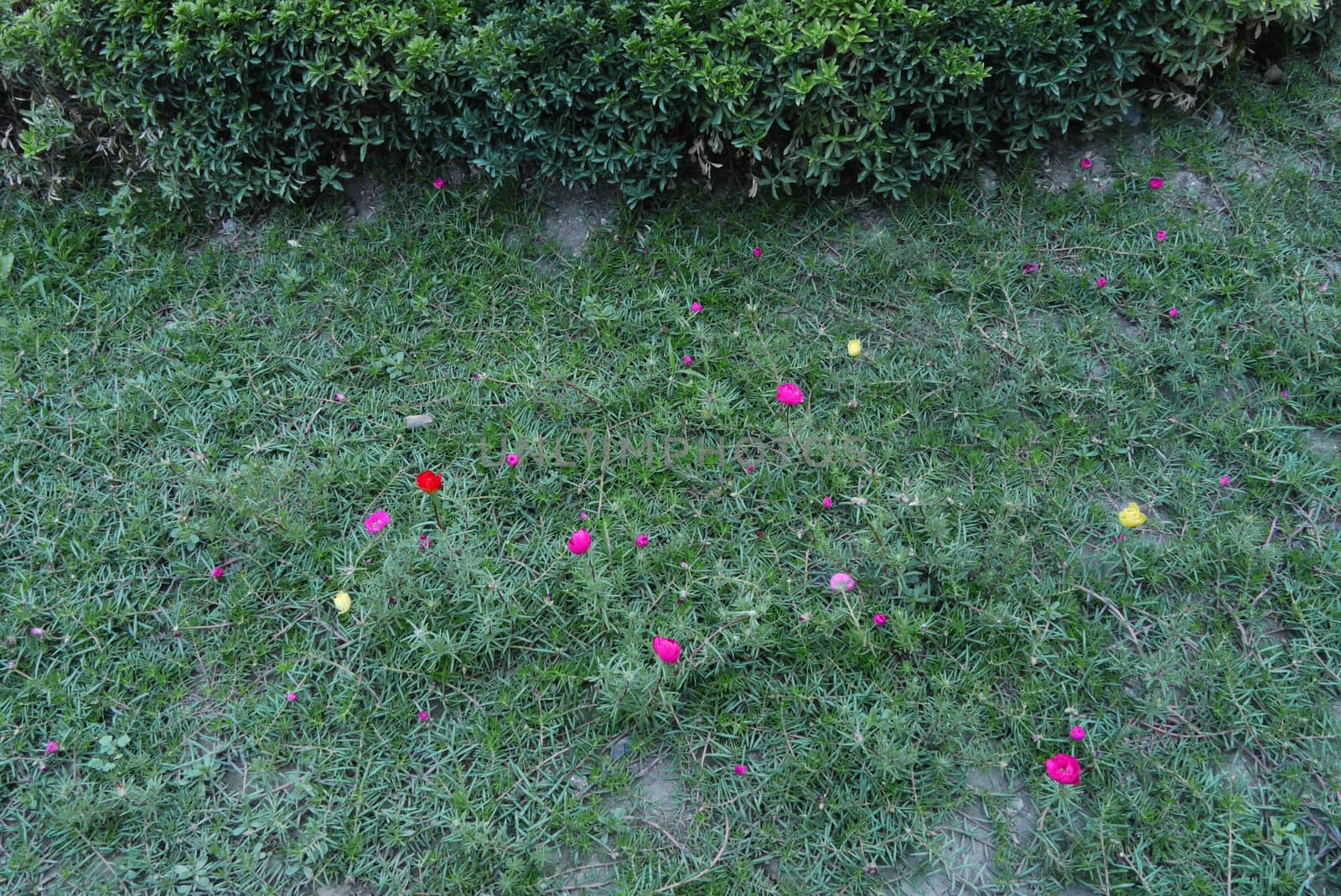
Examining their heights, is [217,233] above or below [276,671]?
above

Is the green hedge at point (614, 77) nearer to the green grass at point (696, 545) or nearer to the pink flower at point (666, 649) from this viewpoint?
the green grass at point (696, 545)

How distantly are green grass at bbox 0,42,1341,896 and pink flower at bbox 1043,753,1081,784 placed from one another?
0.14 meters

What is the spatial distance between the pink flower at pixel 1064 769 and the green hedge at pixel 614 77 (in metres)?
2.03

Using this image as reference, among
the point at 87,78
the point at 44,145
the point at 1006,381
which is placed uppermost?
the point at 87,78

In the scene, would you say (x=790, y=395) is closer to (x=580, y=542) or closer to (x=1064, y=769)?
(x=580, y=542)

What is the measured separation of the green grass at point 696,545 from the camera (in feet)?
7.68

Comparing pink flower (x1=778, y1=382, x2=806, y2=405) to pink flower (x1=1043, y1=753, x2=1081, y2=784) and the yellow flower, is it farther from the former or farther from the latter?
pink flower (x1=1043, y1=753, x2=1081, y2=784)

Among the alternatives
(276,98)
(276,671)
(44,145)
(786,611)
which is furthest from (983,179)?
(44,145)

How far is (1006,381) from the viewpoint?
3039mm

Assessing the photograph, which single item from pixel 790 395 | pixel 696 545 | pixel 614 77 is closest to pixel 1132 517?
pixel 790 395

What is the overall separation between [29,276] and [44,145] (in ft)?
1.65

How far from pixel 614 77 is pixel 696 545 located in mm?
1631

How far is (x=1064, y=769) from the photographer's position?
219 centimetres

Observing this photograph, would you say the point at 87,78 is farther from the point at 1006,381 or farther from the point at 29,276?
the point at 1006,381
